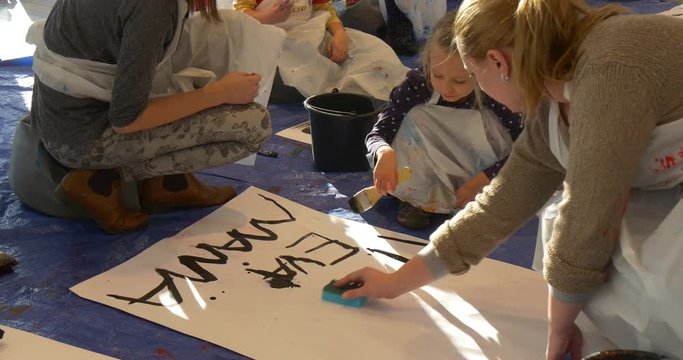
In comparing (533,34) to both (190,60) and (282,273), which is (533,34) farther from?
(190,60)

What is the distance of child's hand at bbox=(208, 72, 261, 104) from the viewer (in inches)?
57.8

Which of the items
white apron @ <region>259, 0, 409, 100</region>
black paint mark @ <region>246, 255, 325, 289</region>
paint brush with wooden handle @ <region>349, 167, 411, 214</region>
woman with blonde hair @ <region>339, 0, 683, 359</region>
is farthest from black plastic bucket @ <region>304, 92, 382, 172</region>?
woman with blonde hair @ <region>339, 0, 683, 359</region>

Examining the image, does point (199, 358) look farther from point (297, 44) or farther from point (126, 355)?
point (297, 44)

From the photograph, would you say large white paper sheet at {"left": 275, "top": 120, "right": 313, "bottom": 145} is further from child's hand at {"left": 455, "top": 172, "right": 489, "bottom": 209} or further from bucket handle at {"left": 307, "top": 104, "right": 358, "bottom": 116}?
child's hand at {"left": 455, "top": 172, "right": 489, "bottom": 209}

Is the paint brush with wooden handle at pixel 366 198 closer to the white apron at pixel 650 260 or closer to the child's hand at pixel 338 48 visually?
the white apron at pixel 650 260

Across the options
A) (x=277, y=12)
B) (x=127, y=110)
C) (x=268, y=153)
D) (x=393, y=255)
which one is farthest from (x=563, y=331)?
(x=277, y=12)

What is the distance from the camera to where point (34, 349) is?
42.6 inches

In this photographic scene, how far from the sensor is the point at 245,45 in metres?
1.58

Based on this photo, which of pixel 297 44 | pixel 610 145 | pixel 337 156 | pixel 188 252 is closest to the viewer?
pixel 610 145

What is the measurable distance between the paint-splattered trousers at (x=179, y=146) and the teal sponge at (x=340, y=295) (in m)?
0.43

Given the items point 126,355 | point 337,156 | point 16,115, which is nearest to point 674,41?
point 126,355

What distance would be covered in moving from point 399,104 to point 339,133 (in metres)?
0.24

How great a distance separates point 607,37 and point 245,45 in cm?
90

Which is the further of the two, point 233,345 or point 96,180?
point 96,180
